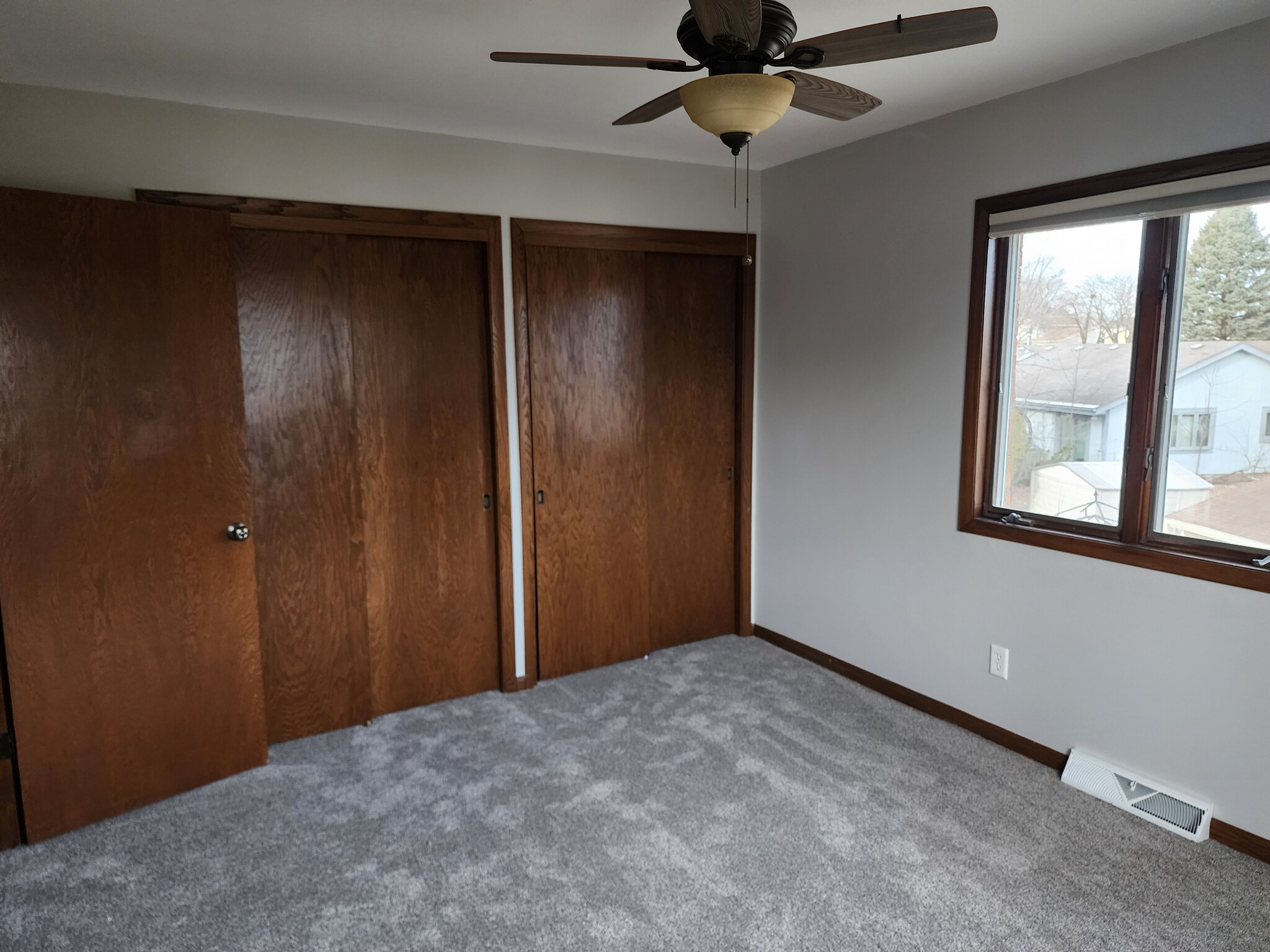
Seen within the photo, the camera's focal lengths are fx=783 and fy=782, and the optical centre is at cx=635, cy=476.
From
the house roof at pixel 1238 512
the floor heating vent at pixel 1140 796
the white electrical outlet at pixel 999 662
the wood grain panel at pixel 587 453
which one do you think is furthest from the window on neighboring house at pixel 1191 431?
the wood grain panel at pixel 587 453

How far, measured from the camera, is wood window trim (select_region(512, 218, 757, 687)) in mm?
3318

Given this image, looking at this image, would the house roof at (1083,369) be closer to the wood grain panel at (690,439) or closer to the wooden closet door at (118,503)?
the wood grain panel at (690,439)

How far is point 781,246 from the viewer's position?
12.3ft

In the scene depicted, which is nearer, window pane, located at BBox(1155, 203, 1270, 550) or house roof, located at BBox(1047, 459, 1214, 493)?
window pane, located at BBox(1155, 203, 1270, 550)

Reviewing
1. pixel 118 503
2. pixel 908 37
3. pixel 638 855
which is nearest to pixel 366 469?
pixel 118 503

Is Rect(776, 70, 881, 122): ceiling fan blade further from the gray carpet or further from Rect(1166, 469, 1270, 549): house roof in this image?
the gray carpet

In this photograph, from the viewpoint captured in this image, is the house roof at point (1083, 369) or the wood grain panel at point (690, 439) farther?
the wood grain panel at point (690, 439)

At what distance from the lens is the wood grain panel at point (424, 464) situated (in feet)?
10.1

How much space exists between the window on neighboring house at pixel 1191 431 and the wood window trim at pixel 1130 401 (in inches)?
1.9

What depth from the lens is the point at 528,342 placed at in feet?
11.1

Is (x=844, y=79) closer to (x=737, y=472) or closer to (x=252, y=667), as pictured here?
(x=737, y=472)

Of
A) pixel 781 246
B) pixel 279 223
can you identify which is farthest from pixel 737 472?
pixel 279 223

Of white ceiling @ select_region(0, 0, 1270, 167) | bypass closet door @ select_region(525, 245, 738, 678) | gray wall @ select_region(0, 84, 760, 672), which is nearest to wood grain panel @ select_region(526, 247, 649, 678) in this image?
bypass closet door @ select_region(525, 245, 738, 678)

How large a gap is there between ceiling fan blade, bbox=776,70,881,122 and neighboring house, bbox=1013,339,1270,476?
128 cm
